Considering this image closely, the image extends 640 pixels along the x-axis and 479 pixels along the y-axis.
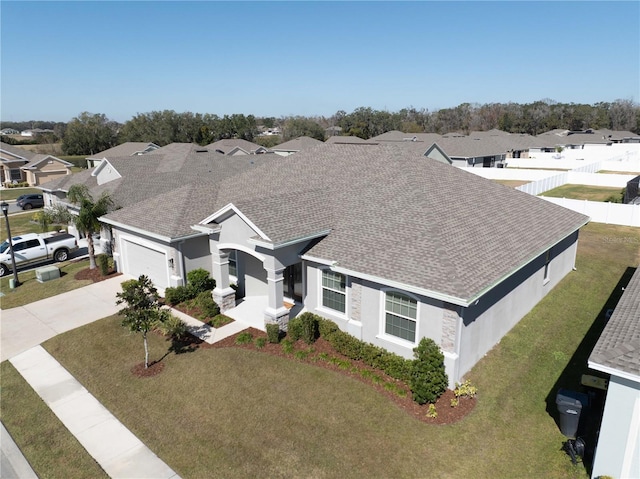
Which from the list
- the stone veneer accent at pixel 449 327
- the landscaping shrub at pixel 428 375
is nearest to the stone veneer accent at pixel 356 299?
the landscaping shrub at pixel 428 375

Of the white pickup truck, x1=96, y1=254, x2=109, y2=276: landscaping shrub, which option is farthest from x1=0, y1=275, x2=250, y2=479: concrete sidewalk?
the white pickup truck

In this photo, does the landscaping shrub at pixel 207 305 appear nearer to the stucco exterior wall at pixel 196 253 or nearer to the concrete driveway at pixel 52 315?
the stucco exterior wall at pixel 196 253

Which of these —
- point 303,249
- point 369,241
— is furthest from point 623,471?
point 303,249

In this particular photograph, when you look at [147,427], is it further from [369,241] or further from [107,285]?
[107,285]

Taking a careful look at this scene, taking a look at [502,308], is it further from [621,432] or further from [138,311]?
[138,311]

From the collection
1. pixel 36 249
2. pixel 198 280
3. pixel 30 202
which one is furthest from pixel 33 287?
pixel 30 202
